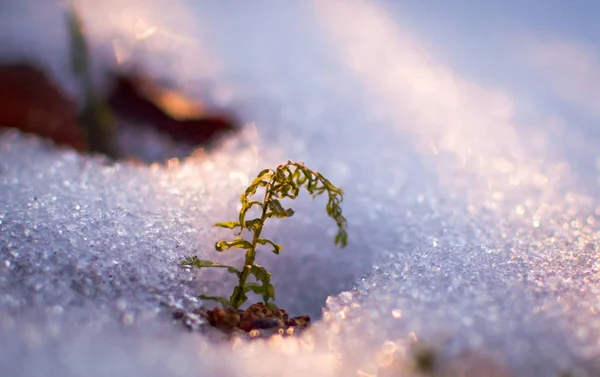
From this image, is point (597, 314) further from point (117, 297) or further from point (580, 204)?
point (117, 297)

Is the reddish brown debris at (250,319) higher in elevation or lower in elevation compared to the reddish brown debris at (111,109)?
lower

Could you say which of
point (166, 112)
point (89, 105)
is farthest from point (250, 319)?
point (89, 105)

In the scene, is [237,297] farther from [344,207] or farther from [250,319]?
[344,207]

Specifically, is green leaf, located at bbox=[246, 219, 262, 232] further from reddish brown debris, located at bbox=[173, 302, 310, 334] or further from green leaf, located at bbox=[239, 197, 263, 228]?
reddish brown debris, located at bbox=[173, 302, 310, 334]

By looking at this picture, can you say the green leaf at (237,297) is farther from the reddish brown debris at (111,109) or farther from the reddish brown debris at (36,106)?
the reddish brown debris at (36,106)

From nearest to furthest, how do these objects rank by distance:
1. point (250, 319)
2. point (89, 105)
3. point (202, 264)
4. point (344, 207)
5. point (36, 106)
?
point (250, 319) → point (202, 264) → point (344, 207) → point (89, 105) → point (36, 106)

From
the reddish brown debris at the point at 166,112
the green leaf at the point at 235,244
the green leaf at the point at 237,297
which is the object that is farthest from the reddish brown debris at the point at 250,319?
the reddish brown debris at the point at 166,112

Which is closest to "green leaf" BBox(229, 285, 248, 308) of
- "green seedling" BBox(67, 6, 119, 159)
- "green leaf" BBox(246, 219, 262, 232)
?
"green leaf" BBox(246, 219, 262, 232)

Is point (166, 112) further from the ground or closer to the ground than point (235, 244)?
further from the ground

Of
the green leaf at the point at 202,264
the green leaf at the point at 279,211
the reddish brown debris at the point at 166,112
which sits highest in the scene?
the reddish brown debris at the point at 166,112
